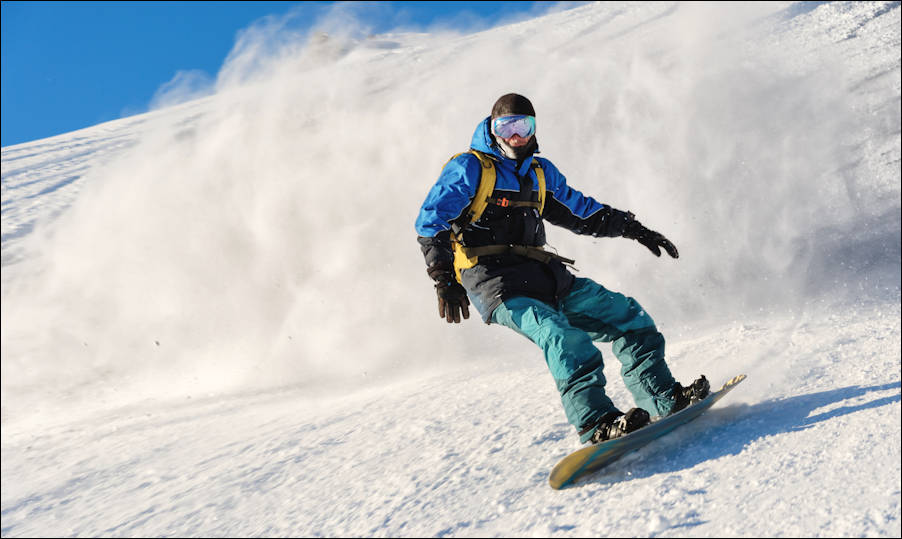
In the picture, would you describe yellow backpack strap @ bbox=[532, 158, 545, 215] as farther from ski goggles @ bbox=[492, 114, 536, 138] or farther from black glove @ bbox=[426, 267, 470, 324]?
black glove @ bbox=[426, 267, 470, 324]

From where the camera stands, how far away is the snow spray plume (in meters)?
6.07

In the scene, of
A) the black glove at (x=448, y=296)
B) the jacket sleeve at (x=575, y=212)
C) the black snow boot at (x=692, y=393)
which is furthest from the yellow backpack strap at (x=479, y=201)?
the black snow boot at (x=692, y=393)

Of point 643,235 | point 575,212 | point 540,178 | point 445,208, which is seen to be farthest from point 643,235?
point 445,208

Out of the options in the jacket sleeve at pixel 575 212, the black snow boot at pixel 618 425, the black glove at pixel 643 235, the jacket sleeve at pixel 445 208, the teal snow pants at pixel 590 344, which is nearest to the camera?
the black snow boot at pixel 618 425

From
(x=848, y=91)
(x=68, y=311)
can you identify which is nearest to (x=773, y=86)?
(x=848, y=91)

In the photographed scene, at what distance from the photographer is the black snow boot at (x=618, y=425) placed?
7.91ft

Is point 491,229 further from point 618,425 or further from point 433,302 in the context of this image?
point 433,302

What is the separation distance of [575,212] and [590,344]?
102 cm

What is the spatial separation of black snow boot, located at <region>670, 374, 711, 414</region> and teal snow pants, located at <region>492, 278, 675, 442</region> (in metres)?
0.03

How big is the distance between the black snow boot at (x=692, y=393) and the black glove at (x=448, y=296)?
105 centimetres

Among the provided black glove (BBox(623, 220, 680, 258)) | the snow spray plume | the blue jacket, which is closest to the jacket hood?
the blue jacket

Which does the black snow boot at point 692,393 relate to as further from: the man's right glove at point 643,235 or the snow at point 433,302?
the man's right glove at point 643,235

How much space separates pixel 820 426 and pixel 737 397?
0.50 m

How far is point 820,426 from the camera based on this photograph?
254 centimetres
